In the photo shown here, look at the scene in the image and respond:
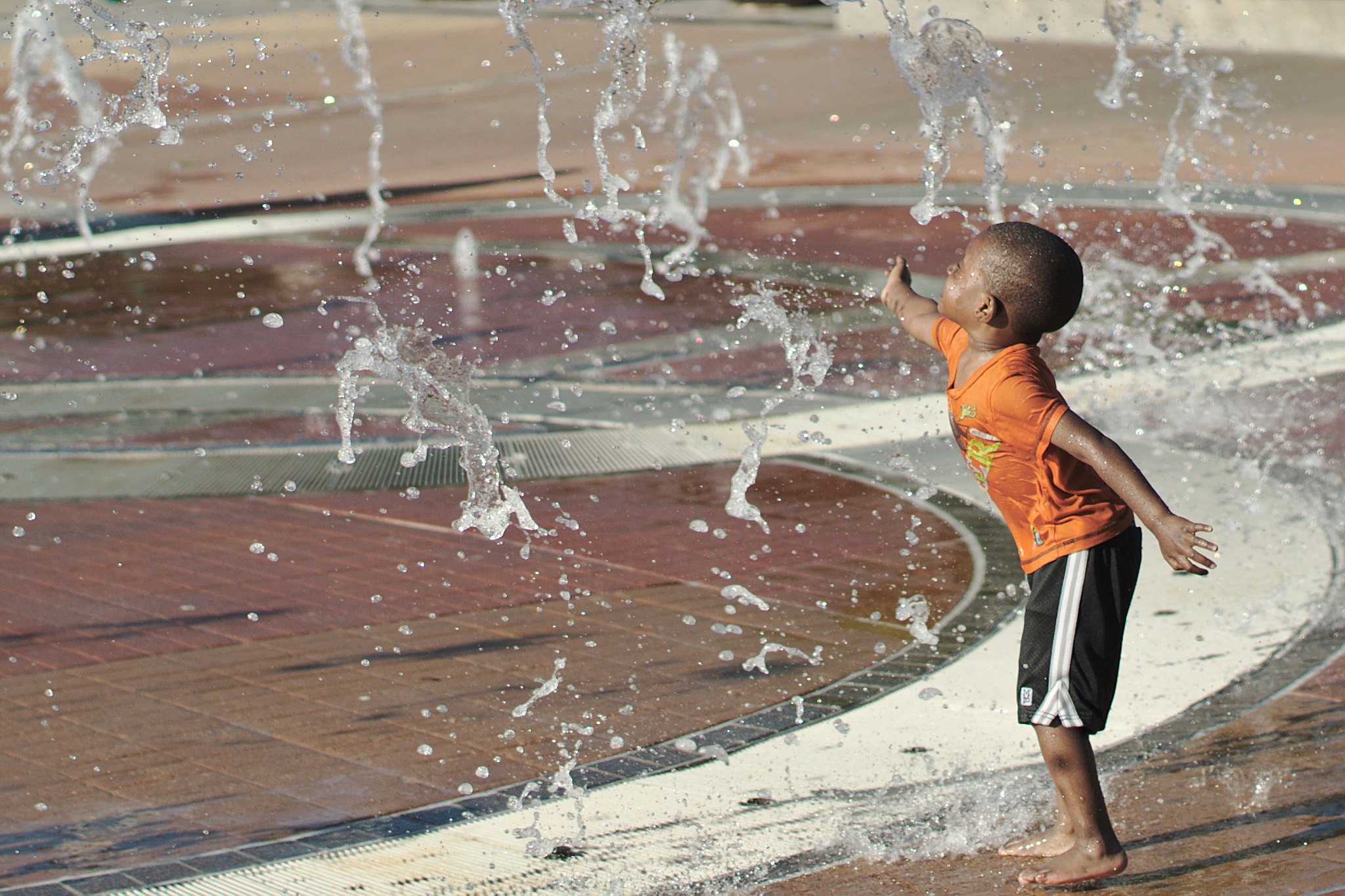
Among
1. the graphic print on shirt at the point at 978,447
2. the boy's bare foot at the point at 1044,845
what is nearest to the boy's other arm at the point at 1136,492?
the graphic print on shirt at the point at 978,447

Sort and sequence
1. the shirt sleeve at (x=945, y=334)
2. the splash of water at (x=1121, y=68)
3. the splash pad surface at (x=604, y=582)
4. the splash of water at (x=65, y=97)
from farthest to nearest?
the splash of water at (x=1121, y=68)
the splash of water at (x=65, y=97)
the splash pad surface at (x=604, y=582)
the shirt sleeve at (x=945, y=334)

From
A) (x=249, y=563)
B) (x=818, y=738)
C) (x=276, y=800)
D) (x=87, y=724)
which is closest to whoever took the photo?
(x=276, y=800)

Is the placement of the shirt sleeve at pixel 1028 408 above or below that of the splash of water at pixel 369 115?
below

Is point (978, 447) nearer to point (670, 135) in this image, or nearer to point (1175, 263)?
point (1175, 263)

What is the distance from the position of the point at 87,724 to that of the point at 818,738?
1.90m

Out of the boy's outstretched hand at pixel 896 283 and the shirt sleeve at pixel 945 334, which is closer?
the shirt sleeve at pixel 945 334

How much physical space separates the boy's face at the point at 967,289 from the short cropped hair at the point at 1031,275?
0.01 m

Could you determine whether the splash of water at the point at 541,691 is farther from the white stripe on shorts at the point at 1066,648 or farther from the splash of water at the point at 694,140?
the splash of water at the point at 694,140

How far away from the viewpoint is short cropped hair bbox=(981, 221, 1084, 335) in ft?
9.96

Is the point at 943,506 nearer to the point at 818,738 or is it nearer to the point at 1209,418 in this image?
the point at 1209,418

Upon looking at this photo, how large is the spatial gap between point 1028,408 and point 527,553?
2.91 metres

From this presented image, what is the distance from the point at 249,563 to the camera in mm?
5625

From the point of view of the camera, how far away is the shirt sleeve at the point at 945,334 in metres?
3.32

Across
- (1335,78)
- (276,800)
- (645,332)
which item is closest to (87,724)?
(276,800)
